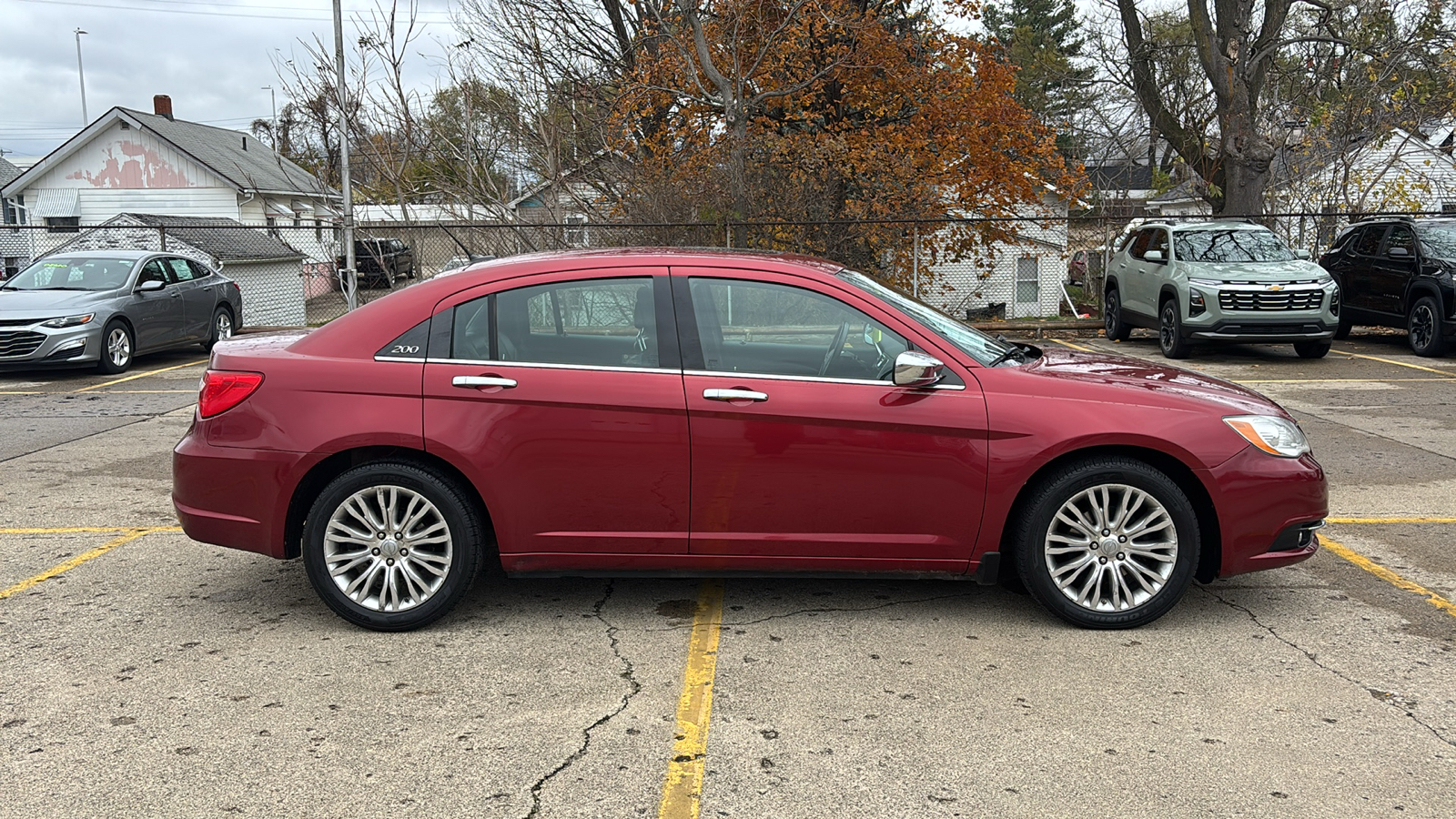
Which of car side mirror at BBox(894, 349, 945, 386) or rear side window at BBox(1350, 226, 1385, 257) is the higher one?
rear side window at BBox(1350, 226, 1385, 257)

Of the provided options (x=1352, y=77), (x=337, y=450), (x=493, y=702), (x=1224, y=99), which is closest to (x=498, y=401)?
(x=337, y=450)

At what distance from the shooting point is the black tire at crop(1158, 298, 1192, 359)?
13.7 meters

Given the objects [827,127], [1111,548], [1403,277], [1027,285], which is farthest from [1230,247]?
[1027,285]

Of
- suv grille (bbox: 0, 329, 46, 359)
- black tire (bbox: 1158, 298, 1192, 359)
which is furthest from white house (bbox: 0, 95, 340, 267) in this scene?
black tire (bbox: 1158, 298, 1192, 359)

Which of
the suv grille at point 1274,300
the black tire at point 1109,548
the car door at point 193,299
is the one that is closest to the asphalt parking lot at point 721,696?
the black tire at point 1109,548

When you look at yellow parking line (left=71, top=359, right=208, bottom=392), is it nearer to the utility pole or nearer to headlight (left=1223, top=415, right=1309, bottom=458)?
the utility pole

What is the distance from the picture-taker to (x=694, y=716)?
3.79 m

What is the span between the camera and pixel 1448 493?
6879 millimetres

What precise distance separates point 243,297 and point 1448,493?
70.0 feet

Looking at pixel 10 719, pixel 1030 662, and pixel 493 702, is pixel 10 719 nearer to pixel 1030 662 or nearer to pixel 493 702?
pixel 493 702

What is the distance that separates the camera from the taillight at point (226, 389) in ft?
15.0

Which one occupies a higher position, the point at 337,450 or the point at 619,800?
the point at 337,450

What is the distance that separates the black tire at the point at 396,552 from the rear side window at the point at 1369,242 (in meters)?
14.5

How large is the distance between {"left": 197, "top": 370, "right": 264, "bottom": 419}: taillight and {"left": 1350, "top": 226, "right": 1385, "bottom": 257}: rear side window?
49.1 ft
